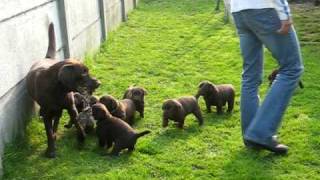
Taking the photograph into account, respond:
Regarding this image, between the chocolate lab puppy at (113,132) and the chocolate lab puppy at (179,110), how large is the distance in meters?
0.62

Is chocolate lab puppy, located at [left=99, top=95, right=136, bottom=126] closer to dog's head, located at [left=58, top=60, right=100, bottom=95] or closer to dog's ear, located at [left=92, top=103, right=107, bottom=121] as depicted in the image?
dog's ear, located at [left=92, top=103, right=107, bottom=121]

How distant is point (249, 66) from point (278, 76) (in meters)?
0.30

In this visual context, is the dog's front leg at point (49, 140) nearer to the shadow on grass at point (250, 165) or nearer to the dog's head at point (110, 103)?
the dog's head at point (110, 103)

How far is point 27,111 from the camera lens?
5770 mm

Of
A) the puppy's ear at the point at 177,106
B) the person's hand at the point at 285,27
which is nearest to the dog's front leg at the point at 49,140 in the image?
the puppy's ear at the point at 177,106

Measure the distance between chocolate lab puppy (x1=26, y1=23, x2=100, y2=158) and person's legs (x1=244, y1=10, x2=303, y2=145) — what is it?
1476 mm

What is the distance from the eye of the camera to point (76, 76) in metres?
4.79

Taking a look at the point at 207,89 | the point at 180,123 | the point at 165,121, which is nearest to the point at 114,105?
the point at 165,121

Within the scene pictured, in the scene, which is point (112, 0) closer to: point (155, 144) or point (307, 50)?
point (307, 50)

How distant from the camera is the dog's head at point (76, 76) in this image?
15.7 ft

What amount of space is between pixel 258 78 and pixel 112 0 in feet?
22.6

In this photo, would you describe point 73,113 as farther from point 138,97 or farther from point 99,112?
point 138,97

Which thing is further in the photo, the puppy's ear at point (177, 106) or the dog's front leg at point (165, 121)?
the dog's front leg at point (165, 121)

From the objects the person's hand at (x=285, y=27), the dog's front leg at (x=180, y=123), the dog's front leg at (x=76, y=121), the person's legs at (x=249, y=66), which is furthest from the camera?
the dog's front leg at (x=180, y=123)
